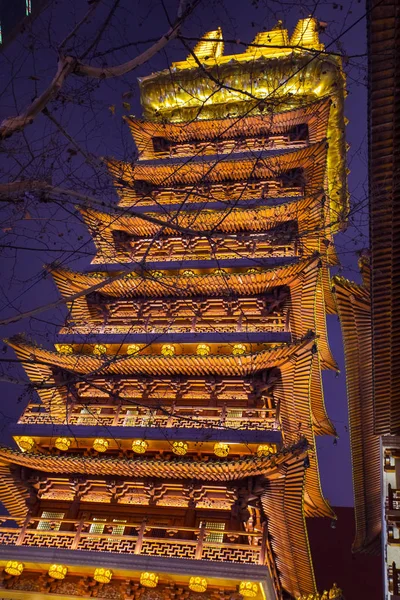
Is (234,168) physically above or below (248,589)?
above

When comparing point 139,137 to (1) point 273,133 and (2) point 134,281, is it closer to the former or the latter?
(1) point 273,133

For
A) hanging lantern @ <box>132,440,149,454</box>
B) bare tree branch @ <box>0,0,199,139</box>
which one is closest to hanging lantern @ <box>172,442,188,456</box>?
hanging lantern @ <box>132,440,149,454</box>

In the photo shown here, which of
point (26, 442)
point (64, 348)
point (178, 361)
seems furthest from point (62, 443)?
point (178, 361)

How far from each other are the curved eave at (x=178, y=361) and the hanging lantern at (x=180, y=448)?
7.13 ft

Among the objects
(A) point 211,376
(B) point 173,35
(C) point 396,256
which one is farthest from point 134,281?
(B) point 173,35

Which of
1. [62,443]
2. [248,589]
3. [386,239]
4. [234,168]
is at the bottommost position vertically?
[248,589]

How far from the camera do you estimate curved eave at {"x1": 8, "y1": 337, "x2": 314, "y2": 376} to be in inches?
536

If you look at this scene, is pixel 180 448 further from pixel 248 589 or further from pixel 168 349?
pixel 248 589

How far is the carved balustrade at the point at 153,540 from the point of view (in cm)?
1073

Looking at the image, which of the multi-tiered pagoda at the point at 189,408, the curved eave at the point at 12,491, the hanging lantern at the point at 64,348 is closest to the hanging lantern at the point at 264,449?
the multi-tiered pagoda at the point at 189,408

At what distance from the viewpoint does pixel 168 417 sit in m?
13.6

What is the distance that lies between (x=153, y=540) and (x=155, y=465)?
1.44 meters

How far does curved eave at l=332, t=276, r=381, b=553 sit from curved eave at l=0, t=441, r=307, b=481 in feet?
9.58

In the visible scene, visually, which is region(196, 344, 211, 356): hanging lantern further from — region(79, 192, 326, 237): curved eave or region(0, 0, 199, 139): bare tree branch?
region(0, 0, 199, 139): bare tree branch
